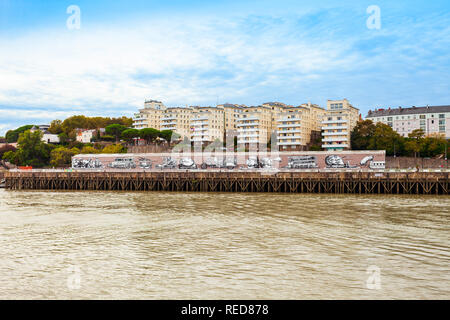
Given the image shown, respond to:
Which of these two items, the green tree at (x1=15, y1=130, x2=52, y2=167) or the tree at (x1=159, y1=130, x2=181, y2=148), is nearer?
the green tree at (x1=15, y1=130, x2=52, y2=167)

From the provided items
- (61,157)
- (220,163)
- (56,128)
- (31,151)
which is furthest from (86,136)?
(220,163)

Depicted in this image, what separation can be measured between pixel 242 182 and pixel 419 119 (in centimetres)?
7907

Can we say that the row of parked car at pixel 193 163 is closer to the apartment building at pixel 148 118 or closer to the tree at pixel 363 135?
the tree at pixel 363 135

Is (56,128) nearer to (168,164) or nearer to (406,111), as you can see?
(168,164)

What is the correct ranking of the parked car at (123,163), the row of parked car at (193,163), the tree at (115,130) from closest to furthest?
the row of parked car at (193,163) → the parked car at (123,163) → the tree at (115,130)

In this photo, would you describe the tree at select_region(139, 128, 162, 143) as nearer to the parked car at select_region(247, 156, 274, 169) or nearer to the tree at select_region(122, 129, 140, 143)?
the tree at select_region(122, 129, 140, 143)

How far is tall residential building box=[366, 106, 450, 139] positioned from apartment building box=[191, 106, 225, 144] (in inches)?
1729

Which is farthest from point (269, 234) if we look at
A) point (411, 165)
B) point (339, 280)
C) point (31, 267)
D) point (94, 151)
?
point (94, 151)

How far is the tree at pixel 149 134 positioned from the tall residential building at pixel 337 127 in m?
41.2

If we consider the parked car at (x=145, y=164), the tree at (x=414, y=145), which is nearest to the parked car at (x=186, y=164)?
the parked car at (x=145, y=164)

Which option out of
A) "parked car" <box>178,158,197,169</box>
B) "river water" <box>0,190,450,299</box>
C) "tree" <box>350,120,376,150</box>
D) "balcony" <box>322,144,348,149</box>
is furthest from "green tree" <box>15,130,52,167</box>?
"river water" <box>0,190,450,299</box>

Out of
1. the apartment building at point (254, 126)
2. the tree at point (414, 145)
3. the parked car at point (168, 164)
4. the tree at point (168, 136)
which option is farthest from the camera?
the tree at point (168, 136)

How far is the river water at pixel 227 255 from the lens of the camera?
13.6m

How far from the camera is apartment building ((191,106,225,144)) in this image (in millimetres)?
115250
